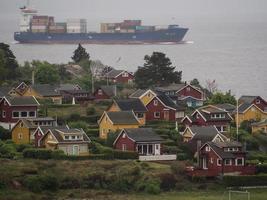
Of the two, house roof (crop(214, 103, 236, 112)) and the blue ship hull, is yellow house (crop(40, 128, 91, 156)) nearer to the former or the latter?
house roof (crop(214, 103, 236, 112))

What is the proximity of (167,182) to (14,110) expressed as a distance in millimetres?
11370

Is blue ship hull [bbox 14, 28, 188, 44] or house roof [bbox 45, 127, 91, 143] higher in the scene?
blue ship hull [bbox 14, 28, 188, 44]

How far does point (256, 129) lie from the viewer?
4275cm

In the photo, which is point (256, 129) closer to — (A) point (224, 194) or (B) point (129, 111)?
(B) point (129, 111)

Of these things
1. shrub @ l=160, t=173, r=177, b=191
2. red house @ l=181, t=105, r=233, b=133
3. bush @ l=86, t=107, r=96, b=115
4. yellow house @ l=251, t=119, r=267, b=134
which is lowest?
shrub @ l=160, t=173, r=177, b=191

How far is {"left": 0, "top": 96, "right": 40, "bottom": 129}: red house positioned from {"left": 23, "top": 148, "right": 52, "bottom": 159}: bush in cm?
720

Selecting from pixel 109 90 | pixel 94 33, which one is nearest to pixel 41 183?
pixel 109 90

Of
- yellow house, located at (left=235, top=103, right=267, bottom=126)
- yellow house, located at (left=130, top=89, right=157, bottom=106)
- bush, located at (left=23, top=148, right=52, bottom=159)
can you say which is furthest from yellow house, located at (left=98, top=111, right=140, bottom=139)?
yellow house, located at (left=235, top=103, right=267, bottom=126)

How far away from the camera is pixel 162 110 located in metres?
46.3

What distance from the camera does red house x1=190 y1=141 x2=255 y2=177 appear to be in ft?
117

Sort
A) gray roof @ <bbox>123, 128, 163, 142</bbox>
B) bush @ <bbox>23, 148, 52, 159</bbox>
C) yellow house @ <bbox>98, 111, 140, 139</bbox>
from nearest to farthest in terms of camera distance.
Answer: bush @ <bbox>23, 148, 52, 159</bbox>
gray roof @ <bbox>123, 128, 163, 142</bbox>
yellow house @ <bbox>98, 111, 140, 139</bbox>

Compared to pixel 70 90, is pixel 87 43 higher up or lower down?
higher up

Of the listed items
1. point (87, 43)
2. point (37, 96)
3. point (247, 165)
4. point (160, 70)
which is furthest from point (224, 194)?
point (87, 43)

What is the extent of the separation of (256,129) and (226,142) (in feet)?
19.4
